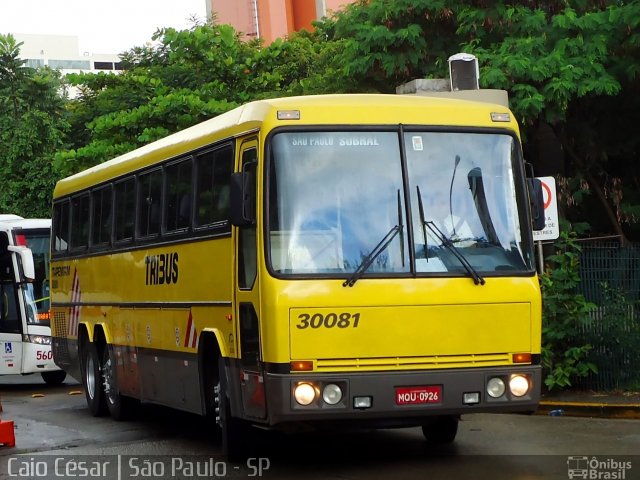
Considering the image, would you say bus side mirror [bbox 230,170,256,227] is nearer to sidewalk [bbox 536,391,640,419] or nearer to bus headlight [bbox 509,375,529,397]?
bus headlight [bbox 509,375,529,397]

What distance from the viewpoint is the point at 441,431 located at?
12.4 metres

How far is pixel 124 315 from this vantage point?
15195 millimetres

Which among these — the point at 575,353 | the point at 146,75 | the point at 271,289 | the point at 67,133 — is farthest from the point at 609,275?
the point at 67,133

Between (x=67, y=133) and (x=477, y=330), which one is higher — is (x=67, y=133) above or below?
above

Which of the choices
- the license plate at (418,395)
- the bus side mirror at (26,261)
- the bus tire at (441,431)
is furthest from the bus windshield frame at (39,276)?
the license plate at (418,395)

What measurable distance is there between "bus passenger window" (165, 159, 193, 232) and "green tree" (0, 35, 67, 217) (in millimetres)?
29956

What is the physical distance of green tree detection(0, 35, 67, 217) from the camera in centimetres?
4300

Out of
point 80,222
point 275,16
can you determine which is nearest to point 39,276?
point 80,222

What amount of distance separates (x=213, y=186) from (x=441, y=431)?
3219 millimetres

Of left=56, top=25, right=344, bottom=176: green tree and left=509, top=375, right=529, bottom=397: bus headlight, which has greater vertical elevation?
left=56, top=25, right=344, bottom=176: green tree

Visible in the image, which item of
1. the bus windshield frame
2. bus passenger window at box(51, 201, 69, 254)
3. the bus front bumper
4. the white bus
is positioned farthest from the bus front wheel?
the bus windshield frame

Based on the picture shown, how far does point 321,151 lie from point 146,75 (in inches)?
1032

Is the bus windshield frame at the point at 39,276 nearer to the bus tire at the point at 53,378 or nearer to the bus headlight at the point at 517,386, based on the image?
the bus tire at the point at 53,378

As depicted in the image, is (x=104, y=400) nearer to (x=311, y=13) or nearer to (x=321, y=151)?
(x=321, y=151)
